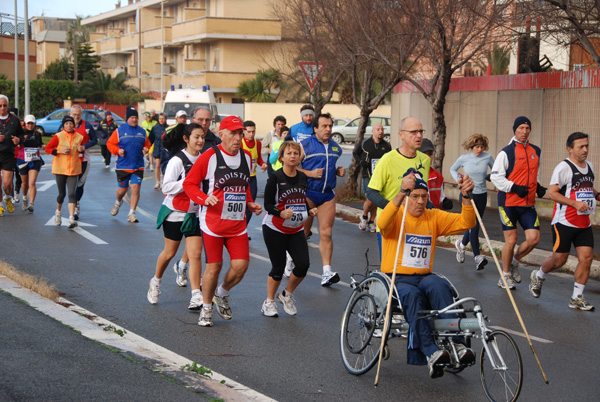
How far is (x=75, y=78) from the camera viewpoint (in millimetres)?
72250

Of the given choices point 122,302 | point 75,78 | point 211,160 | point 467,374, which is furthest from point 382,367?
point 75,78

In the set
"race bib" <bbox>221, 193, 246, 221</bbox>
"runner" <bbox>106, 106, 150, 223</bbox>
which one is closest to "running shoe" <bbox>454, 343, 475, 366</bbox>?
"race bib" <bbox>221, 193, 246, 221</bbox>

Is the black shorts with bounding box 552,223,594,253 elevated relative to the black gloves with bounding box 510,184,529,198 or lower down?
lower down

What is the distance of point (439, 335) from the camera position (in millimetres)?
6090

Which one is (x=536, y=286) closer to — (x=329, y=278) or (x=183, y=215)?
(x=329, y=278)

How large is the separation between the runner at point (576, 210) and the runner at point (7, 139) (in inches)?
396

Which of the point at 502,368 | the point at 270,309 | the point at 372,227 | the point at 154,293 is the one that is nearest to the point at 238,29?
the point at 372,227

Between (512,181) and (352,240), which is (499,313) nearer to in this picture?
(512,181)

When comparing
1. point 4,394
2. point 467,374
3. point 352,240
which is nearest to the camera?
point 4,394

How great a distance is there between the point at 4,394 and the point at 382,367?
9.66 feet

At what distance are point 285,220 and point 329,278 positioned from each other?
193 cm

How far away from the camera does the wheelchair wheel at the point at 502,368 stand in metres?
5.62

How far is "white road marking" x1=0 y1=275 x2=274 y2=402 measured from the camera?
5.86 m

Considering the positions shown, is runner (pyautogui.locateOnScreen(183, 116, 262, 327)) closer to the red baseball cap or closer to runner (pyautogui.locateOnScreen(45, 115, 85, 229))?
the red baseball cap
